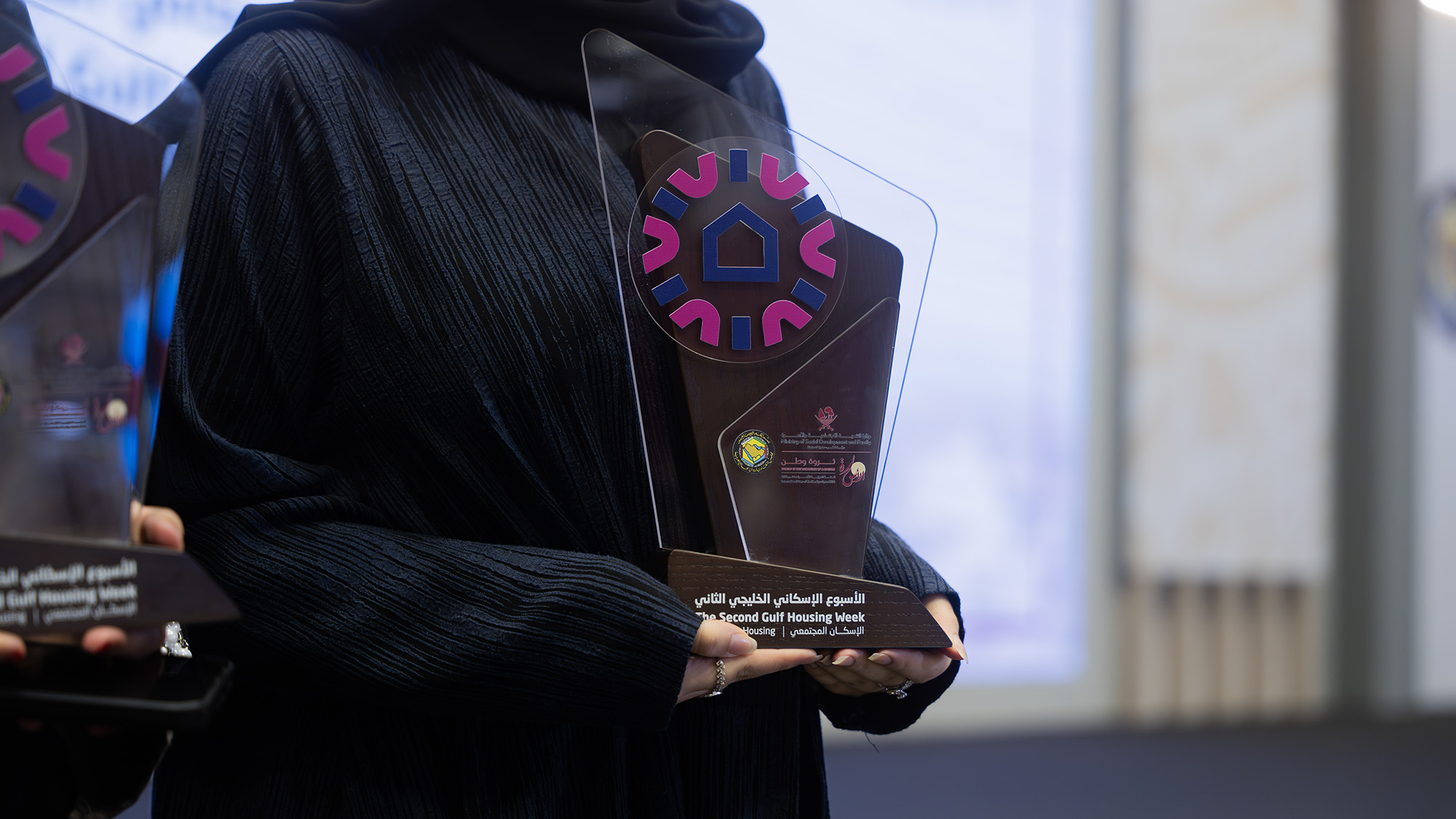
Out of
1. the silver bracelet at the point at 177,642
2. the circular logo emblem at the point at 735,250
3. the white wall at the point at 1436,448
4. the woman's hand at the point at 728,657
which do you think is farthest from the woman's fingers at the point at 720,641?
the white wall at the point at 1436,448

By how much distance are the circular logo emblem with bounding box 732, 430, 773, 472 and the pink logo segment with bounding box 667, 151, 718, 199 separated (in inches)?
5.4

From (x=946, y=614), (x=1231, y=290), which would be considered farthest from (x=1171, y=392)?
(x=946, y=614)

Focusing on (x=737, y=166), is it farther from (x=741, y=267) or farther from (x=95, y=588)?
(x=95, y=588)

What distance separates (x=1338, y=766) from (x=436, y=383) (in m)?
2.29

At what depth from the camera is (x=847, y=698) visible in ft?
2.04

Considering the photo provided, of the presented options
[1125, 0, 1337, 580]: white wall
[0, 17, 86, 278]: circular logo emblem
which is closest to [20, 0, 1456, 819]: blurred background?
[1125, 0, 1337, 580]: white wall

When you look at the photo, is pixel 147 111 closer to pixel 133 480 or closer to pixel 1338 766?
pixel 133 480

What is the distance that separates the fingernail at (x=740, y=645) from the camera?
1.60 feet

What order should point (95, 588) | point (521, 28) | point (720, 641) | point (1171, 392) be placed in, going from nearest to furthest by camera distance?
point (95, 588)
point (720, 641)
point (521, 28)
point (1171, 392)

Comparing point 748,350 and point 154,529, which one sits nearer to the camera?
point 154,529

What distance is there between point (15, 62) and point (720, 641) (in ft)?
1.27

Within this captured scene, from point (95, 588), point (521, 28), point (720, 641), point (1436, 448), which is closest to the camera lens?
point (95, 588)

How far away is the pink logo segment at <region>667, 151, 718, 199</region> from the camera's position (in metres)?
0.53

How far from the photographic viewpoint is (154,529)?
0.40m
